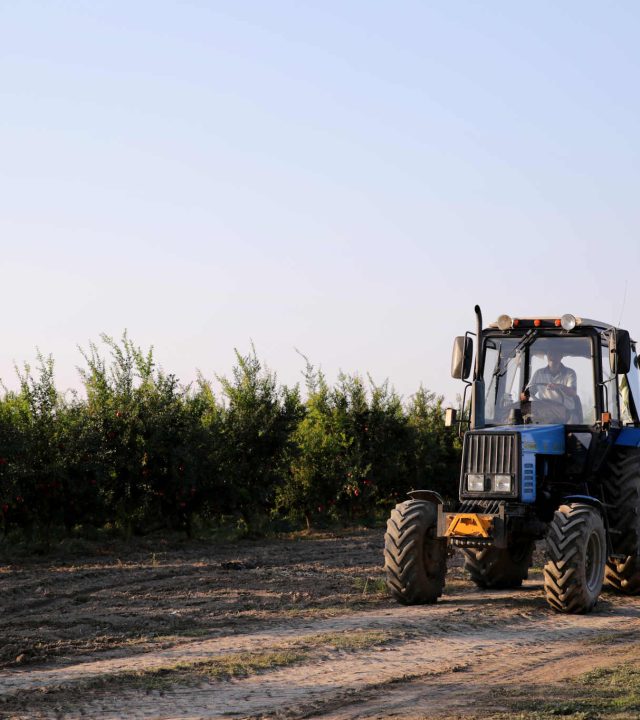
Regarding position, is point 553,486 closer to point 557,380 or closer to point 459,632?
point 557,380

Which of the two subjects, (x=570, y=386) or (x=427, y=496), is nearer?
(x=427, y=496)

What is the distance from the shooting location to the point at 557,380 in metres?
11.6

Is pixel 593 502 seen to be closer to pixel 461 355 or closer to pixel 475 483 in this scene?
pixel 475 483

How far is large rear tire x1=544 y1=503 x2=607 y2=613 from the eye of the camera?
10.2m

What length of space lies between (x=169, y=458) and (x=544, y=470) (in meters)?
8.92

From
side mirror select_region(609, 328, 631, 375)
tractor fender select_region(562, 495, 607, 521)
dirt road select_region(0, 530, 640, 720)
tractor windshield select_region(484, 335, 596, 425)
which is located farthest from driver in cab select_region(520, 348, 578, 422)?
dirt road select_region(0, 530, 640, 720)

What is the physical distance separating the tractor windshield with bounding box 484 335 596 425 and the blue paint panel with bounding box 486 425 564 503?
0.28 meters

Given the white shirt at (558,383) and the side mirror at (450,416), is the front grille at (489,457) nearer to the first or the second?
the side mirror at (450,416)

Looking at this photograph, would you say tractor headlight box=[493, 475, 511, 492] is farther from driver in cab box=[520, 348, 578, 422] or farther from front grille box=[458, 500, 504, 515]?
driver in cab box=[520, 348, 578, 422]

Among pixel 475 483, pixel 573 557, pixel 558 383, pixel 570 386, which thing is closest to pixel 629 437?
pixel 570 386

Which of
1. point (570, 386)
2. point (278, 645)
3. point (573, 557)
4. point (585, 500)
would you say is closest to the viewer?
point (278, 645)

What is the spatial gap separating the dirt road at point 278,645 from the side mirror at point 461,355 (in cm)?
240

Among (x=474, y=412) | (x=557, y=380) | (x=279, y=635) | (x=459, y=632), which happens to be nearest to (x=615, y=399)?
(x=557, y=380)

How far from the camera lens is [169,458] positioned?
1872cm
